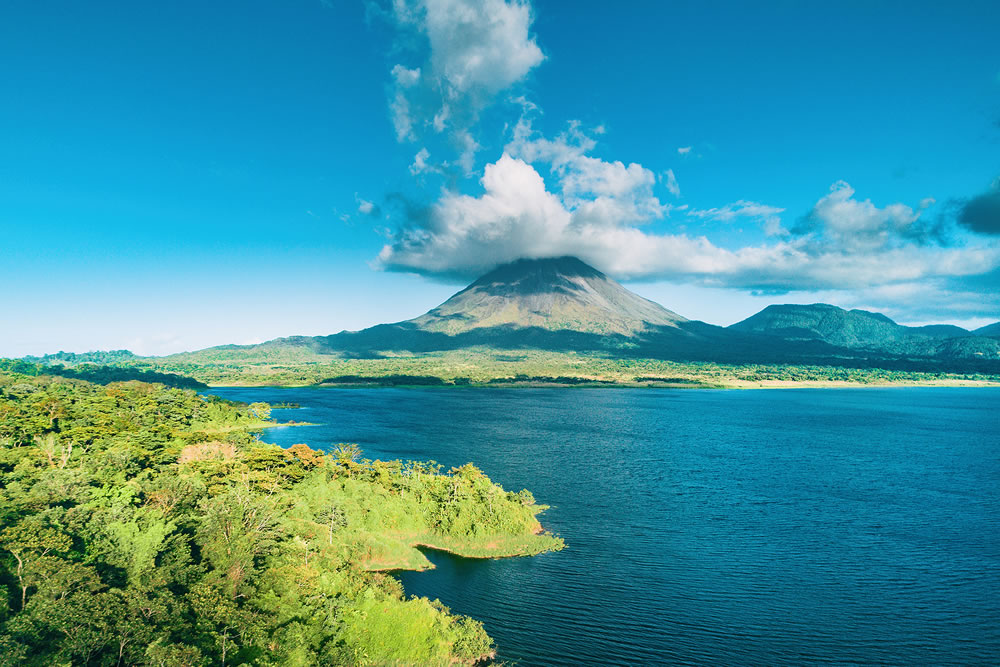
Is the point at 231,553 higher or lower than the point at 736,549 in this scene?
higher

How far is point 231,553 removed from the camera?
32.5m

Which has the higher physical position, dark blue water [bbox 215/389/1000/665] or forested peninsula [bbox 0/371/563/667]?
forested peninsula [bbox 0/371/563/667]

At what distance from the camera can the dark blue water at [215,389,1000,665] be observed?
3656 cm

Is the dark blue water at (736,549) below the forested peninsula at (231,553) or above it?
below

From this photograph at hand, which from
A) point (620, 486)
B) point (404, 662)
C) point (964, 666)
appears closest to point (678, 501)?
point (620, 486)

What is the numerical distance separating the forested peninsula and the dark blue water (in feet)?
17.2

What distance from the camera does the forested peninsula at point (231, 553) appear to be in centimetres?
2567

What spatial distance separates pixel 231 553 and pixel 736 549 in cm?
4349

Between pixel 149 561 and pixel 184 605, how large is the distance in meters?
4.54

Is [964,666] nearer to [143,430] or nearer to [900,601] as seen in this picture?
[900,601]

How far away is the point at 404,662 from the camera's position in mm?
31281

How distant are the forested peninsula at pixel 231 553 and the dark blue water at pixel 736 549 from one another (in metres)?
5.24

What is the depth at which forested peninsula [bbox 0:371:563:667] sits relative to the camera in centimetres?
2567

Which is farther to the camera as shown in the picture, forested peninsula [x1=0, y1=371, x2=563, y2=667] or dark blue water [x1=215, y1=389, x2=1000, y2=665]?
dark blue water [x1=215, y1=389, x2=1000, y2=665]
